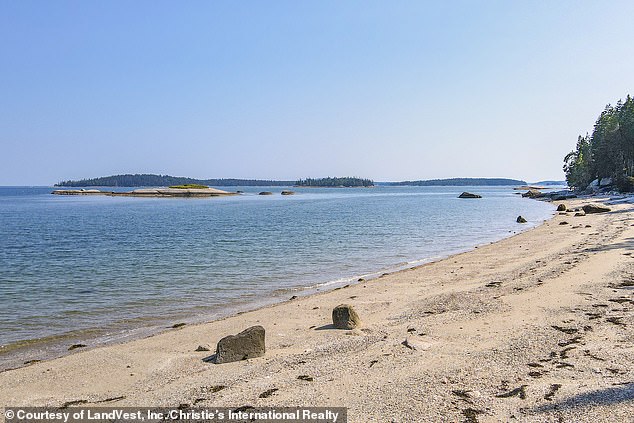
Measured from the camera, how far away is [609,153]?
3605 inches

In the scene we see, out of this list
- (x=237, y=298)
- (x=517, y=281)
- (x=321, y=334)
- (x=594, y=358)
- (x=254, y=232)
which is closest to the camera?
(x=594, y=358)

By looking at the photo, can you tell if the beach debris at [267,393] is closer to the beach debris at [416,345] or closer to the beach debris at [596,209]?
the beach debris at [416,345]

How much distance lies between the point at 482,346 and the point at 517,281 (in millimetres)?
8380

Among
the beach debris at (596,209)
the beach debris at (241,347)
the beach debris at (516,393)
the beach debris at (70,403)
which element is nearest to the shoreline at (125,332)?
the beach debris at (70,403)

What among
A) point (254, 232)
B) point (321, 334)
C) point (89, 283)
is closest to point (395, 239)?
point (254, 232)

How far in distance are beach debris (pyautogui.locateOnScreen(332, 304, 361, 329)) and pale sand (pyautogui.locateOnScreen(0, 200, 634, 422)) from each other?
0.31 meters

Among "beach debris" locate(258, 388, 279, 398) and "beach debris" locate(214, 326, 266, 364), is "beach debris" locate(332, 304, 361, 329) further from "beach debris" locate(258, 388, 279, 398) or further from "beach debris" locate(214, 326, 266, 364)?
"beach debris" locate(258, 388, 279, 398)

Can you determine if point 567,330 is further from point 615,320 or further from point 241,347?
point 241,347

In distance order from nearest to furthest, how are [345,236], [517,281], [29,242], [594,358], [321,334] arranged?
[594,358] < [321,334] < [517,281] < [29,242] < [345,236]

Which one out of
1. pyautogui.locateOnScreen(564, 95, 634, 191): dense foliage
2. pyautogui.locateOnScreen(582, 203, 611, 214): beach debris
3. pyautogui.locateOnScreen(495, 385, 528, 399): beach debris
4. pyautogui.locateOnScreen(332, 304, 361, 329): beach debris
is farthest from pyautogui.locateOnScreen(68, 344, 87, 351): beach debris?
pyautogui.locateOnScreen(564, 95, 634, 191): dense foliage

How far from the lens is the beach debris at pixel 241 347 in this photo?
385 inches

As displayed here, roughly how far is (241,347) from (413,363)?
3.74 meters

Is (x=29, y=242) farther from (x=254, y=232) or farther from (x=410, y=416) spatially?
(x=410, y=416)

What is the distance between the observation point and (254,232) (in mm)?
44188
